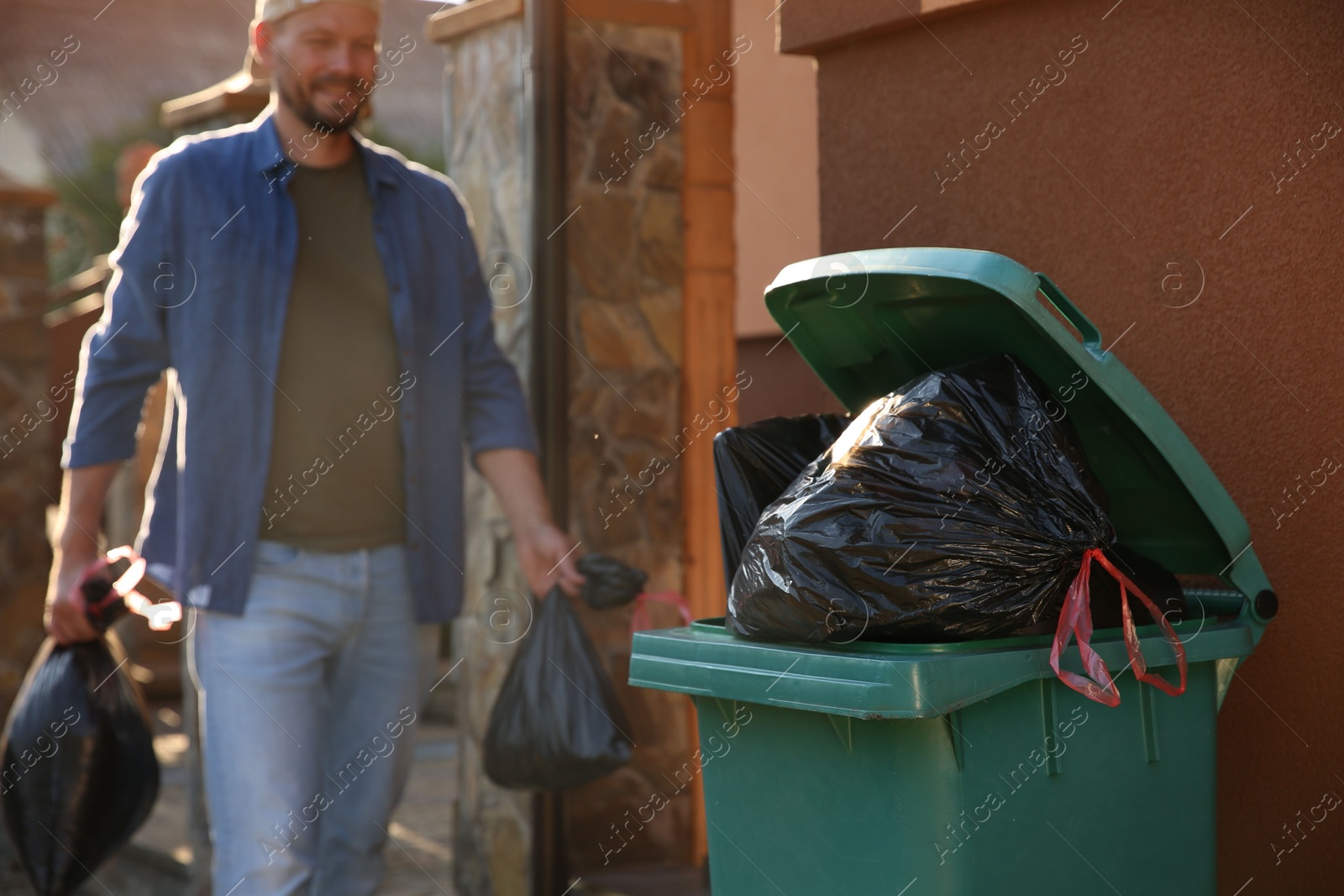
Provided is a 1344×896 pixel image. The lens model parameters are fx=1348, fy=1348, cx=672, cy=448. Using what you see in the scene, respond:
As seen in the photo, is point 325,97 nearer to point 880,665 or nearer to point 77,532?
point 77,532

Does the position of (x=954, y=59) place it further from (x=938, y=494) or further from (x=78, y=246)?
(x=78, y=246)

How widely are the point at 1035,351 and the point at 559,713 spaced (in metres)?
1.65

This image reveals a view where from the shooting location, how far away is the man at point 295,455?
2.95 meters

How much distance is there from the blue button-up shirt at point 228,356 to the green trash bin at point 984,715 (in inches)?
45.0

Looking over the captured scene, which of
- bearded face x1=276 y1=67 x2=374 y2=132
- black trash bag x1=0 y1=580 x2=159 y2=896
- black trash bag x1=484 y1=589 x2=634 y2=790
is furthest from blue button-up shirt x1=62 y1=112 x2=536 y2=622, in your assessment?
black trash bag x1=0 y1=580 x2=159 y2=896

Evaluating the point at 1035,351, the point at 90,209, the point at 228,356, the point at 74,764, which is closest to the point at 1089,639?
the point at 1035,351

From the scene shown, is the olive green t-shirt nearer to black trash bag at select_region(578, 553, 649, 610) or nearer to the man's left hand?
the man's left hand

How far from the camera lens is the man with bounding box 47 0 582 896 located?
2.95m

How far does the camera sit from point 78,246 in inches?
736

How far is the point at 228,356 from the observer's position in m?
3.06

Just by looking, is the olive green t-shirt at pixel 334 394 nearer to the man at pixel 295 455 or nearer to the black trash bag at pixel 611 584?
the man at pixel 295 455

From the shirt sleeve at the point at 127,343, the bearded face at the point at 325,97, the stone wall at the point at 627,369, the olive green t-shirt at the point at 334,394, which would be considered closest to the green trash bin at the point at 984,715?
the olive green t-shirt at the point at 334,394

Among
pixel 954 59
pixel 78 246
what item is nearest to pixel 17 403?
pixel 954 59

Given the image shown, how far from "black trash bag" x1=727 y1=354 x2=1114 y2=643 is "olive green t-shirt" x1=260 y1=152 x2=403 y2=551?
1307mm
